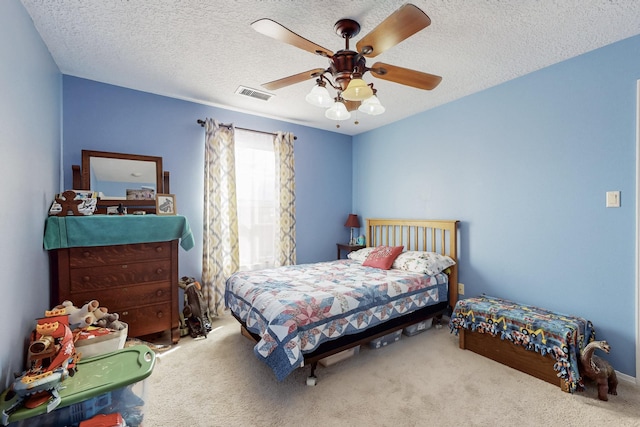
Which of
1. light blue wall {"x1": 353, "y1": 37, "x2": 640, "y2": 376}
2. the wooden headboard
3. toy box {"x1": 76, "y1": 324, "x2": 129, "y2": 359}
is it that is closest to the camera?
toy box {"x1": 76, "y1": 324, "x2": 129, "y2": 359}

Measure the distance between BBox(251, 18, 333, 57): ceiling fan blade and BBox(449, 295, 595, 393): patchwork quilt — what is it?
2432mm

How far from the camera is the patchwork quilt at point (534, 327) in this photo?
1954mm

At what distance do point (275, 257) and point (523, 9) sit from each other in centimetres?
345

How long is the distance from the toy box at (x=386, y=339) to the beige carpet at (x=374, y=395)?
10 centimetres

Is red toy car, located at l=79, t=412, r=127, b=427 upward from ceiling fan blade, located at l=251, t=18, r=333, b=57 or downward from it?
downward

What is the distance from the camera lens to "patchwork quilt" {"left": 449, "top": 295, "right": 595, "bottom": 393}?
1.95m

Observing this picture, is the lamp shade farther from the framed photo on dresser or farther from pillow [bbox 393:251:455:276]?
the framed photo on dresser

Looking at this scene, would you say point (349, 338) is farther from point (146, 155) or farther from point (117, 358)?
point (146, 155)

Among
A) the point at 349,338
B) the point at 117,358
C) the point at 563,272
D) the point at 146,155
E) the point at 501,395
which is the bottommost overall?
the point at 501,395

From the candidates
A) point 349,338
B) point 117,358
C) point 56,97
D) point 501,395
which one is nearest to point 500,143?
point 501,395

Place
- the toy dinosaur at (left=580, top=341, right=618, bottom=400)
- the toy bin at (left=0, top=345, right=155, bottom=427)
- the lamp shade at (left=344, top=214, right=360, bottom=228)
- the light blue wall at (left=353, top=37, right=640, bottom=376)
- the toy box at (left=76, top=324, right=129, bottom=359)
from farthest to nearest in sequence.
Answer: the lamp shade at (left=344, top=214, right=360, bottom=228) → the light blue wall at (left=353, top=37, right=640, bottom=376) → the toy dinosaur at (left=580, top=341, right=618, bottom=400) → the toy box at (left=76, top=324, right=129, bottom=359) → the toy bin at (left=0, top=345, right=155, bottom=427)

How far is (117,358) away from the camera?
1.62 meters

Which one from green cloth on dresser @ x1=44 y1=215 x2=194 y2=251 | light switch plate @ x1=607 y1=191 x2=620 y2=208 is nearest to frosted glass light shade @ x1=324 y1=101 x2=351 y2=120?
green cloth on dresser @ x1=44 y1=215 x2=194 y2=251

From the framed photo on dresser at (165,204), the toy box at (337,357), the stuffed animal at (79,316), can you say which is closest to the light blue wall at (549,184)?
the toy box at (337,357)
